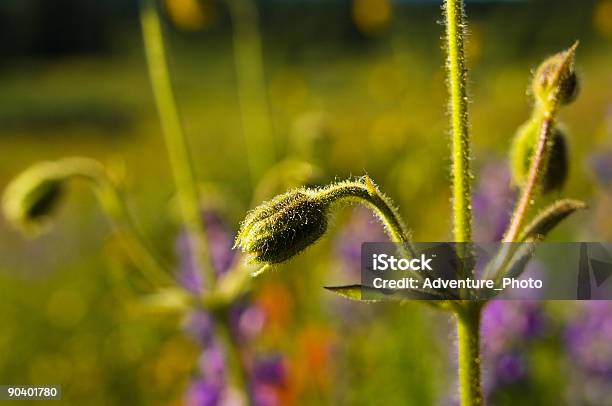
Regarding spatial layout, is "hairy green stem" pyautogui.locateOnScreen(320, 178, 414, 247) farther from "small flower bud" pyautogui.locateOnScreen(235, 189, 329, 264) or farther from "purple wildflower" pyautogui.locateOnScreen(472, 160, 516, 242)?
"purple wildflower" pyautogui.locateOnScreen(472, 160, 516, 242)

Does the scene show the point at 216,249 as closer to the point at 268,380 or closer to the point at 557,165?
the point at 268,380

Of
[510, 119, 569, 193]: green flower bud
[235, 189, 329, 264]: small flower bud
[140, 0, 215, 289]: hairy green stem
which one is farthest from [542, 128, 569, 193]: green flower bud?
[140, 0, 215, 289]: hairy green stem

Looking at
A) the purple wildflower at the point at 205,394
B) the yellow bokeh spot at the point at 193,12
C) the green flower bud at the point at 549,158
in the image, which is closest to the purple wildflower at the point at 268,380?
the purple wildflower at the point at 205,394

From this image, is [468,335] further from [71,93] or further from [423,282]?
[71,93]

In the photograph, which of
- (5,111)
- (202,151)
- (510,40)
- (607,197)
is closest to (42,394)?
(607,197)

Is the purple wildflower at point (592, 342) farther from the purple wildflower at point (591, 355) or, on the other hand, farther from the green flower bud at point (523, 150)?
the green flower bud at point (523, 150)

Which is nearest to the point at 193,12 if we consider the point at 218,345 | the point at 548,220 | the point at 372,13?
the point at 218,345
